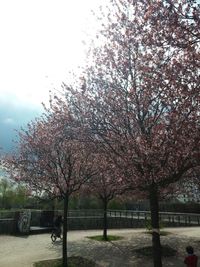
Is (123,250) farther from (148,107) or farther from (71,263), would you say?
(148,107)

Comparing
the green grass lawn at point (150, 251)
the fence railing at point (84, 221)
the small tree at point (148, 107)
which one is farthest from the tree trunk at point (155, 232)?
the fence railing at point (84, 221)

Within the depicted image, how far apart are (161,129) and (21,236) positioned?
16692 millimetres

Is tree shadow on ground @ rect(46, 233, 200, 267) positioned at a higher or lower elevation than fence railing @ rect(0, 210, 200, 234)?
lower

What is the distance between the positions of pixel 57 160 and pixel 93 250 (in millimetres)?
5322

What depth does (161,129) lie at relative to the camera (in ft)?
39.8

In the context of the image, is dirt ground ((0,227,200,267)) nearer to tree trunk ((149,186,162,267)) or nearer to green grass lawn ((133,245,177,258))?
green grass lawn ((133,245,177,258))

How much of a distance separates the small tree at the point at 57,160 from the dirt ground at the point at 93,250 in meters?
2.38

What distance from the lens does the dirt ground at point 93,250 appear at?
17.0 meters

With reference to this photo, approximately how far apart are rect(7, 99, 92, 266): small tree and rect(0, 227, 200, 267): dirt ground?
238cm

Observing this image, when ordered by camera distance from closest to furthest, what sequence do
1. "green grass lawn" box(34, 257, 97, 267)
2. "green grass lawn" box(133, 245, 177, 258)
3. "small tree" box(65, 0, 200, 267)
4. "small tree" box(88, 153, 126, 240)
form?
"small tree" box(65, 0, 200, 267)
"small tree" box(88, 153, 126, 240)
"green grass lawn" box(34, 257, 97, 267)
"green grass lawn" box(133, 245, 177, 258)

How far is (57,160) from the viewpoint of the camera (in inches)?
683

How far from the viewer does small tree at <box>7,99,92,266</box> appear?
1538cm

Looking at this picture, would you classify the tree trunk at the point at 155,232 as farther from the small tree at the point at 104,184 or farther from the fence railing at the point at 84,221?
the fence railing at the point at 84,221

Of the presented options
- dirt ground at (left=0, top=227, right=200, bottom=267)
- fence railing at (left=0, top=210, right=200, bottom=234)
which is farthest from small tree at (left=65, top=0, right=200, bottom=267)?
fence railing at (left=0, top=210, right=200, bottom=234)
